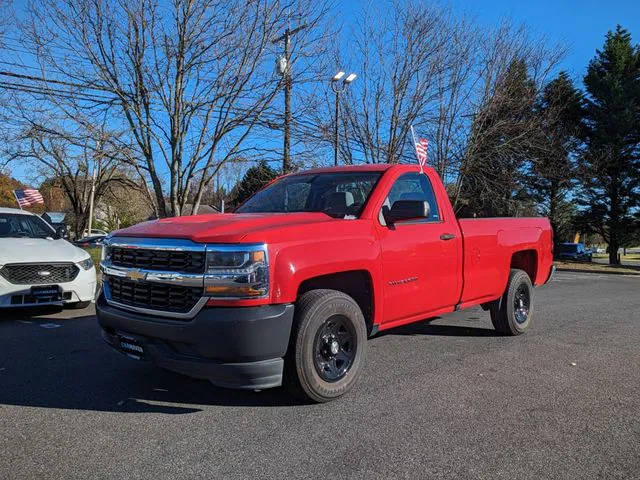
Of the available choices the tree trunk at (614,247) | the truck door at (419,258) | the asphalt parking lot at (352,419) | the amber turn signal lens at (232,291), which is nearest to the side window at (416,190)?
the truck door at (419,258)

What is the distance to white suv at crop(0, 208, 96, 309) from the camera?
22.9 feet

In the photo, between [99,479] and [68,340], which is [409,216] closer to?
[99,479]

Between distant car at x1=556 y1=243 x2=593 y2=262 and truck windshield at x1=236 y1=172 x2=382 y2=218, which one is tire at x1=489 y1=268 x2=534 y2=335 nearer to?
truck windshield at x1=236 y1=172 x2=382 y2=218

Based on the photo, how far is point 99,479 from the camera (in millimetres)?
2854

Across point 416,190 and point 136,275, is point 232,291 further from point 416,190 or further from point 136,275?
point 416,190

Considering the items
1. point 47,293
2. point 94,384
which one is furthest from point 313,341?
point 47,293

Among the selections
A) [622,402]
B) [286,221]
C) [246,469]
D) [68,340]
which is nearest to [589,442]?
[622,402]

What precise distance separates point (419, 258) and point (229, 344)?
82.0 inches

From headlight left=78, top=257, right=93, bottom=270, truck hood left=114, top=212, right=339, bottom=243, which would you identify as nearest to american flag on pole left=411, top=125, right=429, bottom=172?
truck hood left=114, top=212, right=339, bottom=243

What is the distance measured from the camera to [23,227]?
8422mm

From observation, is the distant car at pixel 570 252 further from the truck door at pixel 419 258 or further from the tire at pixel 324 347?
the tire at pixel 324 347

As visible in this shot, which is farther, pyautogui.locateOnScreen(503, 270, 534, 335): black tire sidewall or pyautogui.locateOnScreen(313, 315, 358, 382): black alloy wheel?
pyautogui.locateOnScreen(503, 270, 534, 335): black tire sidewall

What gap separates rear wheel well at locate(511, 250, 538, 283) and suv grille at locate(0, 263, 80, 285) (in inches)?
239

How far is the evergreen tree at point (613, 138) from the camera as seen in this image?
29391 mm
